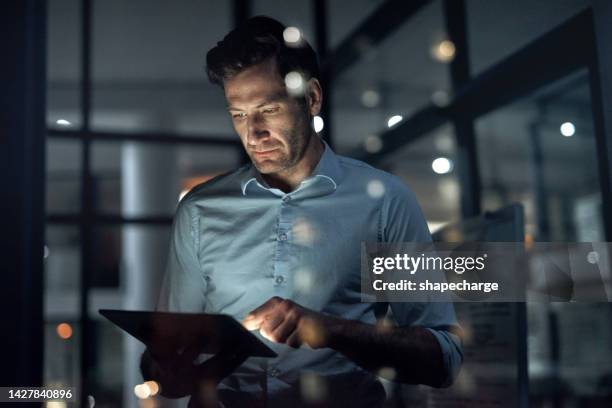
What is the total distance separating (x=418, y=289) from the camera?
1.67 metres

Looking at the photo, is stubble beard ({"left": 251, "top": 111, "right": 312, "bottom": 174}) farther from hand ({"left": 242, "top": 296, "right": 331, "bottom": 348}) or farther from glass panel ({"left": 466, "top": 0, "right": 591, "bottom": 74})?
glass panel ({"left": 466, "top": 0, "right": 591, "bottom": 74})

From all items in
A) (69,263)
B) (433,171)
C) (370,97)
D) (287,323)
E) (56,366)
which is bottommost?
(56,366)

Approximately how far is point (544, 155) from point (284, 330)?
9.29 feet

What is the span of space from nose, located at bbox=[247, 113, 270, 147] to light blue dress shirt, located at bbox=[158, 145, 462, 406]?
107mm

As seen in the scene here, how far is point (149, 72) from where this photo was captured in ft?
10.4

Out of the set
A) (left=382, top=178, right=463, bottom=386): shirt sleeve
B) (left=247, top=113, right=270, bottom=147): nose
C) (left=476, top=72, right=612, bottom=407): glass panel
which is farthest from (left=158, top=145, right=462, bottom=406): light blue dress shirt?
(left=476, top=72, right=612, bottom=407): glass panel

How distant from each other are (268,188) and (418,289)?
44 cm

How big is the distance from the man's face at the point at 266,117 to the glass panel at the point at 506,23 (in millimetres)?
811

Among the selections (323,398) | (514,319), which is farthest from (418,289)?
(514,319)

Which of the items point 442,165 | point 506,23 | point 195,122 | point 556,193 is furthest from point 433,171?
point 556,193

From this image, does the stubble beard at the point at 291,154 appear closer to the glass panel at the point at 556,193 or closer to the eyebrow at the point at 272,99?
the eyebrow at the point at 272,99

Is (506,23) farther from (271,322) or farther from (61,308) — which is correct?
(61,308)

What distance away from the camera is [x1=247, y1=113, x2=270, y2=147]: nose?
65.7 inches

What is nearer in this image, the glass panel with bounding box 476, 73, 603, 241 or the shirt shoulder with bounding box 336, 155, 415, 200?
the shirt shoulder with bounding box 336, 155, 415, 200
